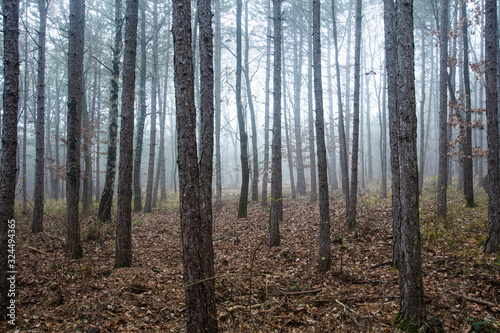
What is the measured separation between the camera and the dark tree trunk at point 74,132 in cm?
662

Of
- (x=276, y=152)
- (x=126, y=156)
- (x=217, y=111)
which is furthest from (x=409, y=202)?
(x=217, y=111)

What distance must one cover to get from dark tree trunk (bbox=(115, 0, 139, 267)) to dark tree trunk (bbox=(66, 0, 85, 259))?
3.86 feet

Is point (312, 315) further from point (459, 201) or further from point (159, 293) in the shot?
point (459, 201)

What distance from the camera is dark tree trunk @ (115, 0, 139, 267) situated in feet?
20.7

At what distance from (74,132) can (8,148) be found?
288 centimetres

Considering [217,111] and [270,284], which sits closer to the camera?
[270,284]

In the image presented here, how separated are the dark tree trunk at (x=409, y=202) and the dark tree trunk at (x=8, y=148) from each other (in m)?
5.85

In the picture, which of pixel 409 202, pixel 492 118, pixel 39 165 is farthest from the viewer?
pixel 39 165

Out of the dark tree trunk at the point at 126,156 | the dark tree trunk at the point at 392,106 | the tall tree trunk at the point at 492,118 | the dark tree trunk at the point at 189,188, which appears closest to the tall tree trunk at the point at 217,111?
the dark tree trunk at the point at 126,156

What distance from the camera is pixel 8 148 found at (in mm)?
4281

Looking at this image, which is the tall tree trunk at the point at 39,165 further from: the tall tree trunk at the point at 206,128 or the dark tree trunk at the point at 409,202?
the dark tree trunk at the point at 409,202

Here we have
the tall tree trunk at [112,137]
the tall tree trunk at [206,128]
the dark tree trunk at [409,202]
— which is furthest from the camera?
the tall tree trunk at [112,137]

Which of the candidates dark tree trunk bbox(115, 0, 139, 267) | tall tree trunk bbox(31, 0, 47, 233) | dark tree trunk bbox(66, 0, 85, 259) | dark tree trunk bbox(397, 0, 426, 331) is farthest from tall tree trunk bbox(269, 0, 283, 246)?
tall tree trunk bbox(31, 0, 47, 233)

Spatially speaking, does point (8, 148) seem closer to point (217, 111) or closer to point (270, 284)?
point (270, 284)
